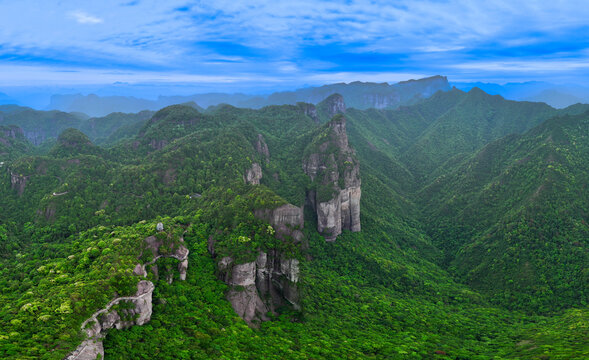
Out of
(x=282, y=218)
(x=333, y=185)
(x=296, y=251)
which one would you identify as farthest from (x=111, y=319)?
(x=333, y=185)

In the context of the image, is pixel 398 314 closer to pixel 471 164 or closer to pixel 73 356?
pixel 73 356

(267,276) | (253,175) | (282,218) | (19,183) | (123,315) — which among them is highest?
(253,175)

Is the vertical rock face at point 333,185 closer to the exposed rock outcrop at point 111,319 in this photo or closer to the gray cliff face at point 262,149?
the gray cliff face at point 262,149

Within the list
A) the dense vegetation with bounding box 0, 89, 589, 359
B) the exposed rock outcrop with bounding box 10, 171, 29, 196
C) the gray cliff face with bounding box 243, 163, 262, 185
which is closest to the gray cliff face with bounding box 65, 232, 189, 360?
the dense vegetation with bounding box 0, 89, 589, 359

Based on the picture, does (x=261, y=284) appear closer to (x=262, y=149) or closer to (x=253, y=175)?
(x=253, y=175)

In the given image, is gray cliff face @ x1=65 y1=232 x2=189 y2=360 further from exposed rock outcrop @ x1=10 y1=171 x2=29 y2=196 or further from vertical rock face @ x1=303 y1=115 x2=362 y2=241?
exposed rock outcrop @ x1=10 y1=171 x2=29 y2=196

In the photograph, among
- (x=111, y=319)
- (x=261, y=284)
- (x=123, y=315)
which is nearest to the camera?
(x=111, y=319)
